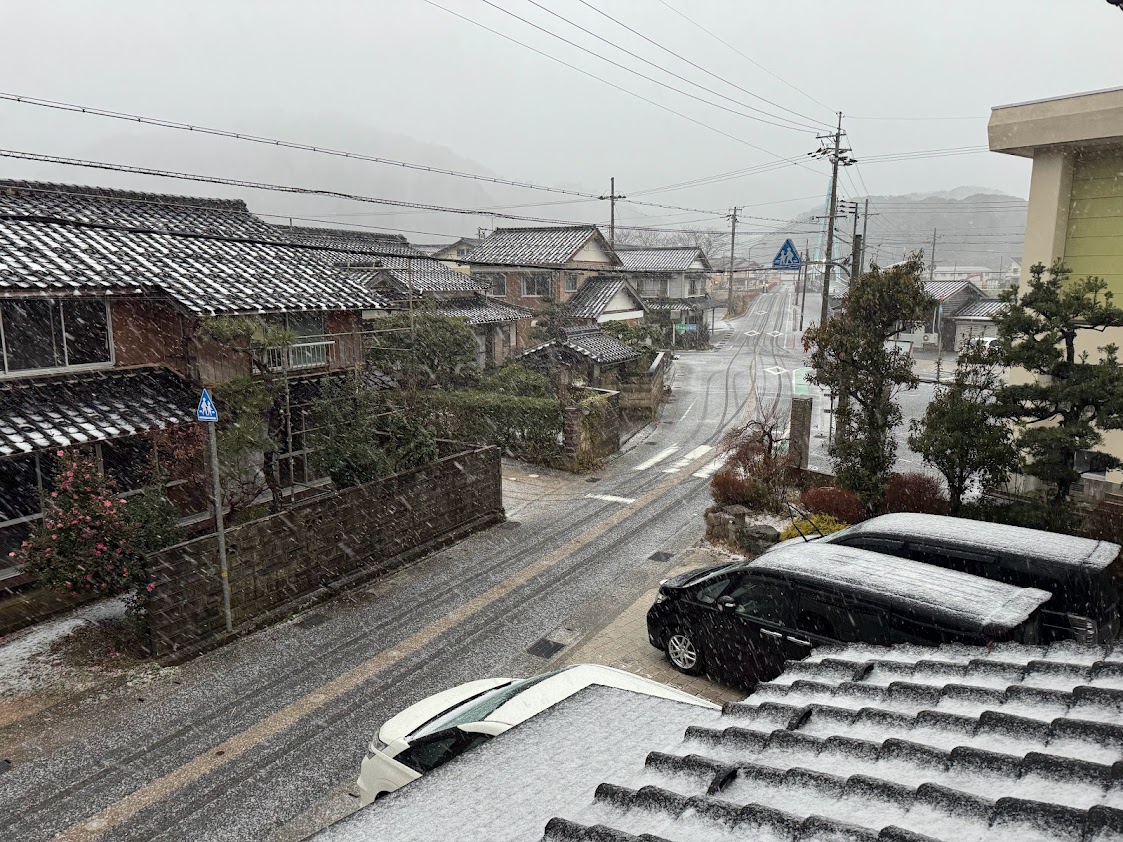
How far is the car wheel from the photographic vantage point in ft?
30.5

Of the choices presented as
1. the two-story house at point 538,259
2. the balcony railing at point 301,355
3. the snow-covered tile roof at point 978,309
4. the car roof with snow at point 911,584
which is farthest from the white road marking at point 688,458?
the snow-covered tile roof at point 978,309

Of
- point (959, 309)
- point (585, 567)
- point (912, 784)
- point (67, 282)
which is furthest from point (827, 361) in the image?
point (959, 309)

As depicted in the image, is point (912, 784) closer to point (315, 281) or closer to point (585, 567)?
point (585, 567)

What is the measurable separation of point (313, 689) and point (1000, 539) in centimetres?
899

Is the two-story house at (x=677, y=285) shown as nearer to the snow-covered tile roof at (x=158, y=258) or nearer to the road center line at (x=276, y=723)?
the snow-covered tile roof at (x=158, y=258)

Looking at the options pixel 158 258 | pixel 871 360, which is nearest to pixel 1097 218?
pixel 871 360

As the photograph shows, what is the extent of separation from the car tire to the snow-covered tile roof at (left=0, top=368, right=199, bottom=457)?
9172 millimetres

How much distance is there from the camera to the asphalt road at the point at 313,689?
7309 millimetres

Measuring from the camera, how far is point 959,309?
4484 centimetres

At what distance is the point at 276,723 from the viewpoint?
344 inches

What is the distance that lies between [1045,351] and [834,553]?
5.11 m

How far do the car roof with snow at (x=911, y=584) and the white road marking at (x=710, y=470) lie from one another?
10413 mm

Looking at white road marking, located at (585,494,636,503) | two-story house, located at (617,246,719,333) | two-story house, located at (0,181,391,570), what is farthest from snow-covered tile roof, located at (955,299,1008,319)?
two-story house, located at (0,181,391,570)

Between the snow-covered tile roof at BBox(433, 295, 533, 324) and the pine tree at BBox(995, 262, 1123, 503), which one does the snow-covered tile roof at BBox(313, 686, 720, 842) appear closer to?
the pine tree at BBox(995, 262, 1123, 503)
